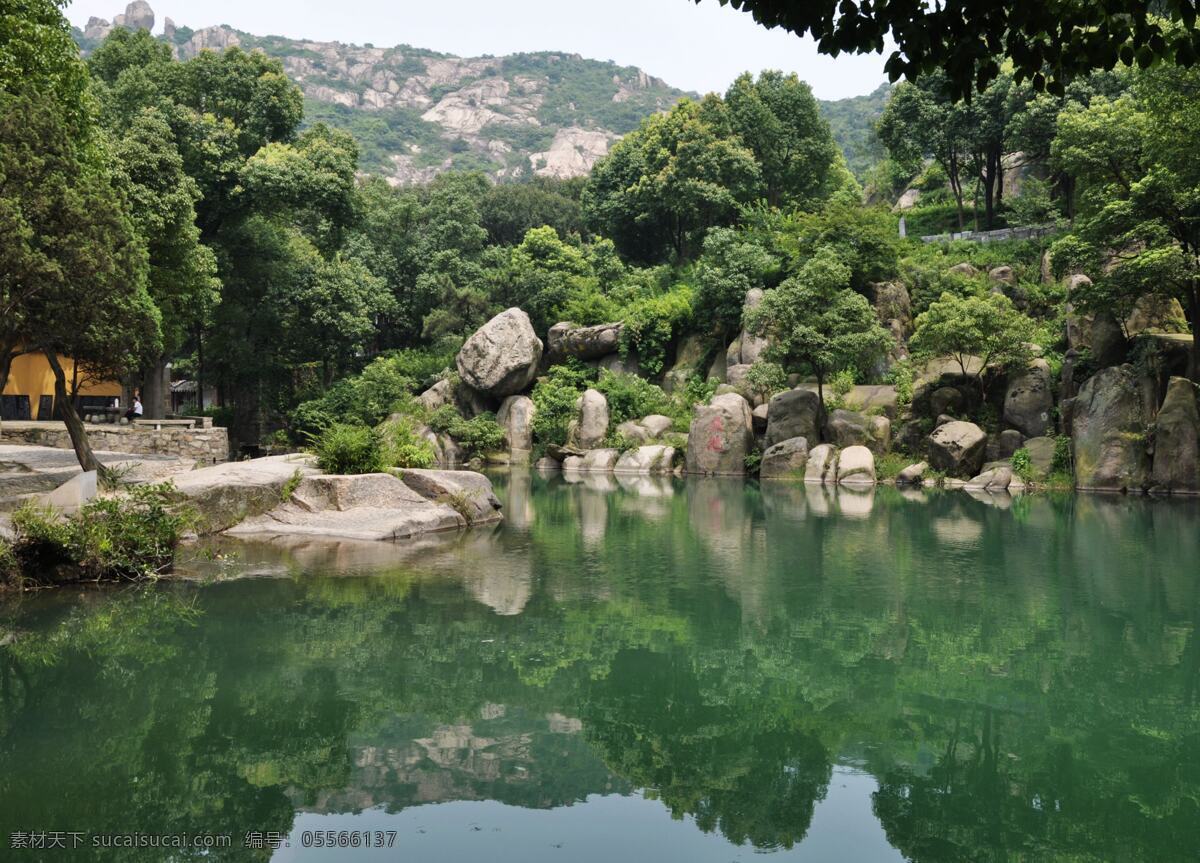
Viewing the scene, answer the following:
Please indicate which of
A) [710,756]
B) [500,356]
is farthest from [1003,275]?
[710,756]

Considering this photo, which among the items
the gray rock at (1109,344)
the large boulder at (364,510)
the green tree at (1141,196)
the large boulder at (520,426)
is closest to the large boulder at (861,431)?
the gray rock at (1109,344)

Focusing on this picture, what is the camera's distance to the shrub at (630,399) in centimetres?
3331

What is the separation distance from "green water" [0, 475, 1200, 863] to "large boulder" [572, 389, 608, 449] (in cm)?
2113

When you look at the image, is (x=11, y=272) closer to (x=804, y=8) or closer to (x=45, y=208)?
(x=45, y=208)

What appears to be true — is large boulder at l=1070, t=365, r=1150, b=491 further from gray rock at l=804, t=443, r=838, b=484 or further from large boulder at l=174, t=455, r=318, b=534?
large boulder at l=174, t=455, r=318, b=534

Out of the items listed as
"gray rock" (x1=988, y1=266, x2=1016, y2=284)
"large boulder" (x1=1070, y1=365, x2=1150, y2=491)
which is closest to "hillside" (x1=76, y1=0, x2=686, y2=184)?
"gray rock" (x1=988, y1=266, x2=1016, y2=284)

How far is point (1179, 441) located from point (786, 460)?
1016 centimetres

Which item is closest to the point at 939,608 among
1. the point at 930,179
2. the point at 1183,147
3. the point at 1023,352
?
the point at 1183,147

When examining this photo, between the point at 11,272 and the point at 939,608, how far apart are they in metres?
12.3

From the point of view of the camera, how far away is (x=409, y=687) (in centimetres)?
666

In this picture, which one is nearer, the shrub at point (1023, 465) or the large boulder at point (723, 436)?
the shrub at point (1023, 465)

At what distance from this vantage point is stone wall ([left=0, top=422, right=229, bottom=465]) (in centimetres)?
2389

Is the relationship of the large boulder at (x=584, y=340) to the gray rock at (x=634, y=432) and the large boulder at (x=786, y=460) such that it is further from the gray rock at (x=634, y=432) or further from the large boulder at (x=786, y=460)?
the large boulder at (x=786, y=460)

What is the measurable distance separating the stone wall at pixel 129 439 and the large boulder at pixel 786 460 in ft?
53.3
